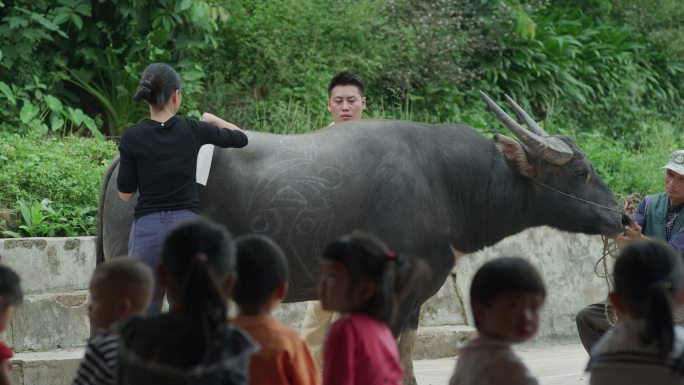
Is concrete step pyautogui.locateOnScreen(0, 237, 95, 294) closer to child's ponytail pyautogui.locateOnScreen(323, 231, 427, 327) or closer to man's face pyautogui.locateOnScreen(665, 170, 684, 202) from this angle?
man's face pyautogui.locateOnScreen(665, 170, 684, 202)

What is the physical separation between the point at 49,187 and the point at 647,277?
6.15 m

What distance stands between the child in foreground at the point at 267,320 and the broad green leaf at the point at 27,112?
23.0 feet

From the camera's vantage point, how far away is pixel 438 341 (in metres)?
10.0

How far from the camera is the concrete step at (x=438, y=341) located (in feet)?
32.6

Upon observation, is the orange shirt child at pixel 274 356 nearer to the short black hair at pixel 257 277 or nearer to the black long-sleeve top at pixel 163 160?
the short black hair at pixel 257 277

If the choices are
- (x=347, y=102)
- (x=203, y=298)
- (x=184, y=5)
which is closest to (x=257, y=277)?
(x=203, y=298)

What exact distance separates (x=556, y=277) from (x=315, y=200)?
4.74 metres

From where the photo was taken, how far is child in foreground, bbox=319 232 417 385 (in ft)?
13.9

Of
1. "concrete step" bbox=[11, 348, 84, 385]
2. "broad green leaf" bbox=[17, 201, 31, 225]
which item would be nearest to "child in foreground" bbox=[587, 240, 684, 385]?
"concrete step" bbox=[11, 348, 84, 385]

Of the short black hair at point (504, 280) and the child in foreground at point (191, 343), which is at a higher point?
the short black hair at point (504, 280)

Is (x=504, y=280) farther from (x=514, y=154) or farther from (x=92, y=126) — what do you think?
(x=92, y=126)

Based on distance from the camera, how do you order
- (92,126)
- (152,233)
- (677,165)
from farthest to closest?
(92,126), (677,165), (152,233)

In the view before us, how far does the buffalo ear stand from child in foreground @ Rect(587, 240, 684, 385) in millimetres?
3259

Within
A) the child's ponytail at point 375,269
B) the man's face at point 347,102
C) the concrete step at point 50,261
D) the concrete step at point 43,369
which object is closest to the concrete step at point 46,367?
the concrete step at point 43,369
